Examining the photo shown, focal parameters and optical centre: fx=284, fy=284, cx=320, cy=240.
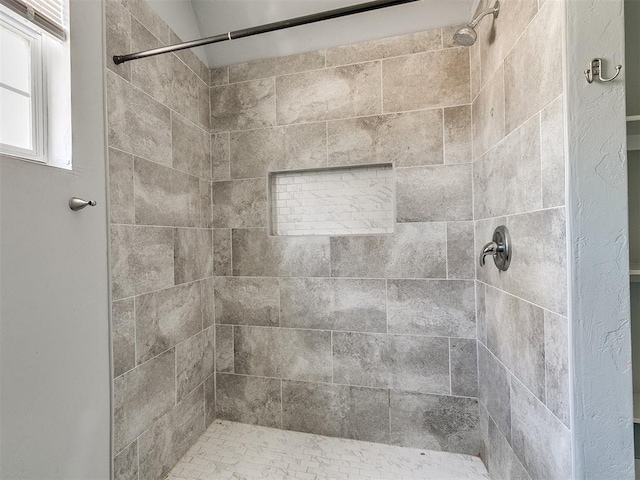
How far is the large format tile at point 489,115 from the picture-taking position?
1.21 metres

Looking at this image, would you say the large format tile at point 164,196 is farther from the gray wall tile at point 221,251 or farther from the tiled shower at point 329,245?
the gray wall tile at point 221,251

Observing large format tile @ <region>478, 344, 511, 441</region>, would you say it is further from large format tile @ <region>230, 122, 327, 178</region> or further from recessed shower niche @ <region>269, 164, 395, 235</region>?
large format tile @ <region>230, 122, 327, 178</region>

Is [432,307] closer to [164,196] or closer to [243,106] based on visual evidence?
[164,196]

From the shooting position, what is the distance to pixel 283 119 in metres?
1.77

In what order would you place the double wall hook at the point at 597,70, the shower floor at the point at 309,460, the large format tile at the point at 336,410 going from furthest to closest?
1. the large format tile at the point at 336,410
2. the shower floor at the point at 309,460
3. the double wall hook at the point at 597,70

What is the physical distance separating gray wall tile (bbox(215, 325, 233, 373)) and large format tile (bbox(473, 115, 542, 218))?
1667 mm

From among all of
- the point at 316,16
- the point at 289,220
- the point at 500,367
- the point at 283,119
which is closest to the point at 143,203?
the point at 289,220

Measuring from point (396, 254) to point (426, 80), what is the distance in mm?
990

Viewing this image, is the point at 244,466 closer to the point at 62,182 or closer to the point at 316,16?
the point at 62,182

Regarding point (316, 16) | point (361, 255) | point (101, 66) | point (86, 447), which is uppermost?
point (316, 16)

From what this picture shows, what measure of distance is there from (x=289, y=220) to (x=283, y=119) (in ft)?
2.07

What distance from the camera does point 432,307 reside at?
5.23 ft

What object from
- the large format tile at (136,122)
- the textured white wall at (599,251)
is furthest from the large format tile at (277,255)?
the textured white wall at (599,251)

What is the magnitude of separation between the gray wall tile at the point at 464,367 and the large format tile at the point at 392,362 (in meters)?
0.04
